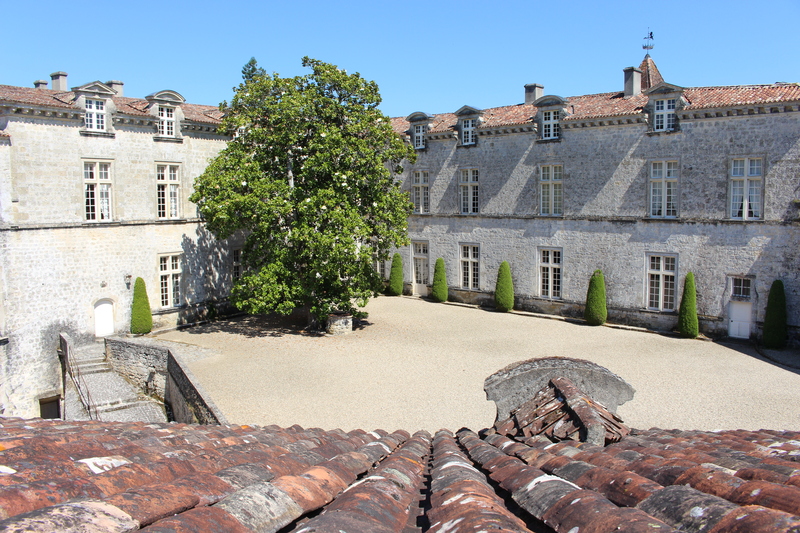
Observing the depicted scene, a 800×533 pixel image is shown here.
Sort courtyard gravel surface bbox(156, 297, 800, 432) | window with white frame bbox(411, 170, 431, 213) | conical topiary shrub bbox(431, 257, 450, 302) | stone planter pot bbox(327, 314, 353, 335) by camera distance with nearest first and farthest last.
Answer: courtyard gravel surface bbox(156, 297, 800, 432), stone planter pot bbox(327, 314, 353, 335), conical topiary shrub bbox(431, 257, 450, 302), window with white frame bbox(411, 170, 431, 213)

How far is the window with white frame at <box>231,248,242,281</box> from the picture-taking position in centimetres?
2775

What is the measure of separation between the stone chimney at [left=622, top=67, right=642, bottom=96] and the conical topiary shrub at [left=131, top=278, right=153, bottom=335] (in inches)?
868

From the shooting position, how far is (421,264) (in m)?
32.3

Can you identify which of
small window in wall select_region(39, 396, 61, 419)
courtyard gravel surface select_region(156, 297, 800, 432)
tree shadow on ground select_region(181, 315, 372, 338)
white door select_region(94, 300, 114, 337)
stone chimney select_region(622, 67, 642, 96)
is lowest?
small window in wall select_region(39, 396, 61, 419)

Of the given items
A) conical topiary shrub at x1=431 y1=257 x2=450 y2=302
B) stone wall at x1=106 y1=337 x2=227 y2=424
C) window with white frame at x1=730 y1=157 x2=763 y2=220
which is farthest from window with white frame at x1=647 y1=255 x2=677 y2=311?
stone wall at x1=106 y1=337 x2=227 y2=424

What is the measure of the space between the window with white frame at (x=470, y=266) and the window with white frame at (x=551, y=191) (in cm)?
420

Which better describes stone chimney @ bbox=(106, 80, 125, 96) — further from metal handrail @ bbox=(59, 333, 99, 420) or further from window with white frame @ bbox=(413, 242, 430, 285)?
window with white frame @ bbox=(413, 242, 430, 285)

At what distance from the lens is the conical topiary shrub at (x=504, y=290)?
28.0m

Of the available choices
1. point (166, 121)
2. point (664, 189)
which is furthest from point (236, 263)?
point (664, 189)

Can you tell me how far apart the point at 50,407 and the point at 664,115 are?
25.9 meters

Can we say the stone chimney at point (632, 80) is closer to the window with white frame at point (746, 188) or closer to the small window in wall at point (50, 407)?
the window with white frame at point (746, 188)

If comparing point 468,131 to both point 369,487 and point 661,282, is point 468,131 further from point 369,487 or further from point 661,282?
point 369,487

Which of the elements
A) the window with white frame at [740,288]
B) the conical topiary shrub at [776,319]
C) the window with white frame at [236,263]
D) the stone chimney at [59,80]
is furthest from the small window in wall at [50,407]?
the conical topiary shrub at [776,319]

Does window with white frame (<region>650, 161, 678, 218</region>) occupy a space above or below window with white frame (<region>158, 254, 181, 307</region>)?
above
